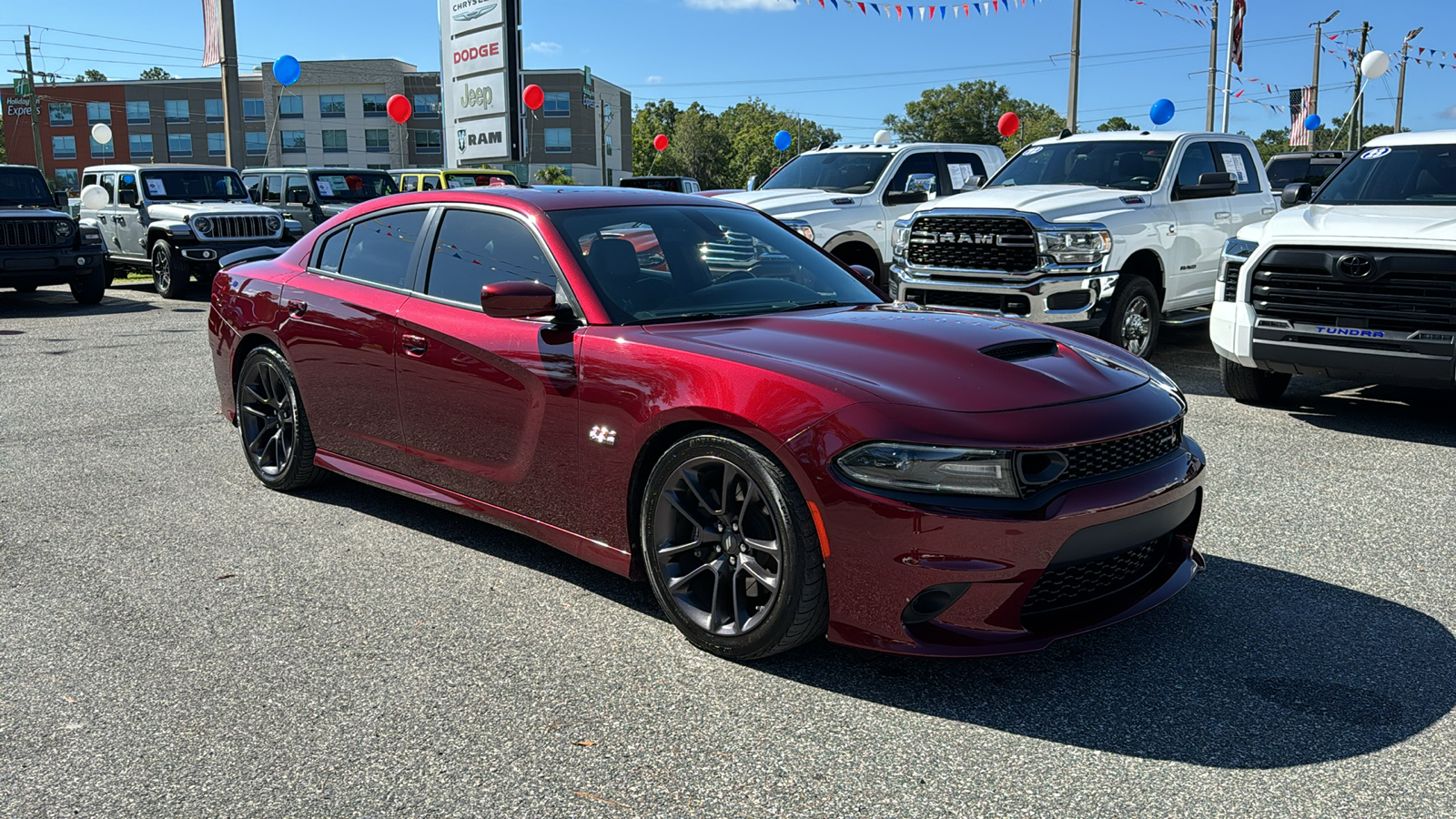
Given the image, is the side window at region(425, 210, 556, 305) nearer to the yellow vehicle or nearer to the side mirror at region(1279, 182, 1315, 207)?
the side mirror at region(1279, 182, 1315, 207)

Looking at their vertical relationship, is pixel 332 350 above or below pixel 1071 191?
below

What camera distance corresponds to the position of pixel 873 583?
329cm

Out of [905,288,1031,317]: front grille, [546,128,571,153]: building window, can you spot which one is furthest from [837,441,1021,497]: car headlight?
[546,128,571,153]: building window

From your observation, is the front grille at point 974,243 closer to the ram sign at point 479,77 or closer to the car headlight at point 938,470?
the car headlight at point 938,470

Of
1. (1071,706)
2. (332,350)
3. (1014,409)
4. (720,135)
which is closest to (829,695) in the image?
(1071,706)

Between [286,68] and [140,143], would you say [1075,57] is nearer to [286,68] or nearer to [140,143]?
[286,68]

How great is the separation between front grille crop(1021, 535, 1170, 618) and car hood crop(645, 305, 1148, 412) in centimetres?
50

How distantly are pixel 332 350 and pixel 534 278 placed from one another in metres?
1.34

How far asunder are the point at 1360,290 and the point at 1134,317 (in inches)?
102

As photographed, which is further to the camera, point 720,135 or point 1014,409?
point 720,135

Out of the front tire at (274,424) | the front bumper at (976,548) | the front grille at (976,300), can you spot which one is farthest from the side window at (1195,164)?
the front tire at (274,424)

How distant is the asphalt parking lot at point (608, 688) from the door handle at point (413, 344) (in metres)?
0.86

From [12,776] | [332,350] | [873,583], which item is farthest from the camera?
[332,350]

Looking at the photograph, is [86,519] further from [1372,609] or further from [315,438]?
[1372,609]
